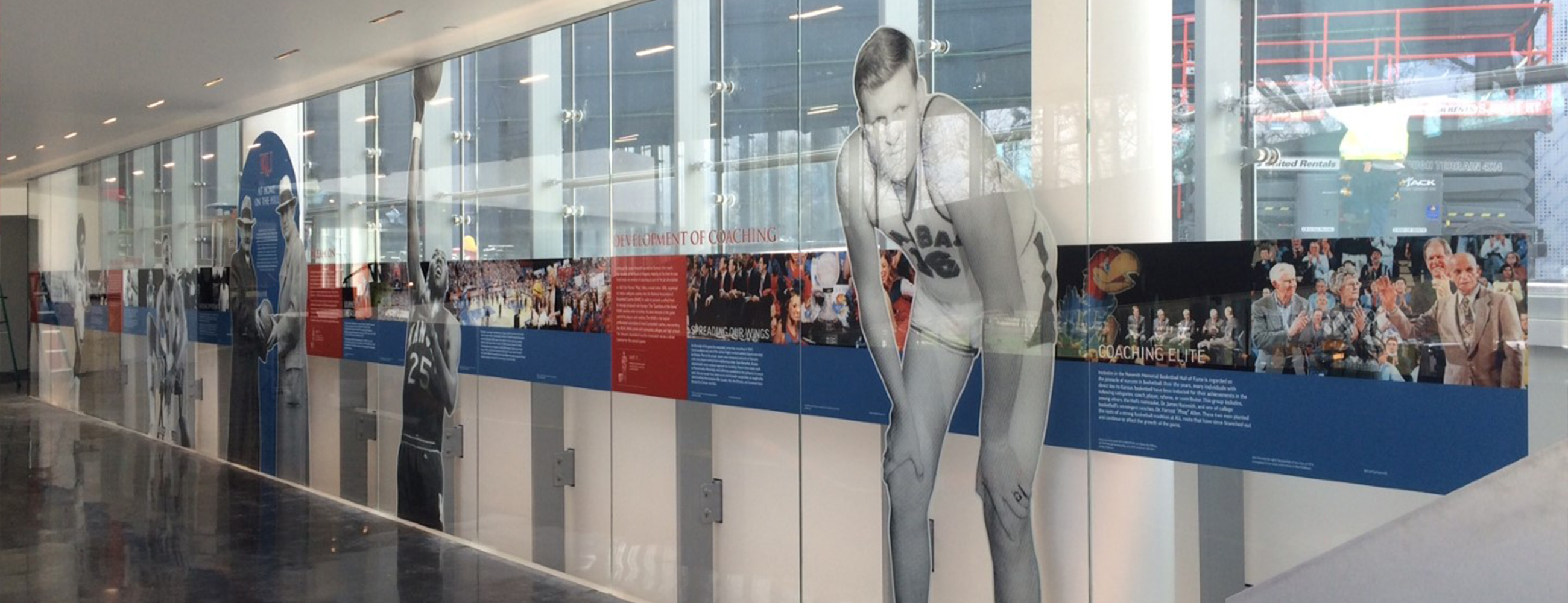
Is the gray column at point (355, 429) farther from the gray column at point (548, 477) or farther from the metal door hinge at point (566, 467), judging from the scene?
the metal door hinge at point (566, 467)

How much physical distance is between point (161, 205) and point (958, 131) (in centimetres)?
1125

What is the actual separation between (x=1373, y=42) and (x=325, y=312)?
821 centimetres

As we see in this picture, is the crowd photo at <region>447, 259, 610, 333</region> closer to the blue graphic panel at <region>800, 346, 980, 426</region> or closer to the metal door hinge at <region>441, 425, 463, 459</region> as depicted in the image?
the metal door hinge at <region>441, 425, 463, 459</region>

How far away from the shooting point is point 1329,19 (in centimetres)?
373

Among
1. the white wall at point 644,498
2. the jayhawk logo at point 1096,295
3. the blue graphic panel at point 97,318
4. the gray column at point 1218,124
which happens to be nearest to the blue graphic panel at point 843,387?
the jayhawk logo at point 1096,295

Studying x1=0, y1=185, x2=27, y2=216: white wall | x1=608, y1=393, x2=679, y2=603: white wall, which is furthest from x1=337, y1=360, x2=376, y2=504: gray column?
x1=0, y1=185, x2=27, y2=216: white wall

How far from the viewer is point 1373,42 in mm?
3646

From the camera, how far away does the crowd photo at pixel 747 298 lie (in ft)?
18.5

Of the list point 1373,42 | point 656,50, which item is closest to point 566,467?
point 656,50

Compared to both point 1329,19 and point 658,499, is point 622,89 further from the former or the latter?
point 1329,19

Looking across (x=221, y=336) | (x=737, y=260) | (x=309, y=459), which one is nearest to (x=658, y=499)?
(x=737, y=260)

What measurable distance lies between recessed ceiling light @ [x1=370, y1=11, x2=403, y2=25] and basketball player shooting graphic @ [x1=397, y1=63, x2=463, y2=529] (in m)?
1.18

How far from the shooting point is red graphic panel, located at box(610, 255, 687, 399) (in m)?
6.29

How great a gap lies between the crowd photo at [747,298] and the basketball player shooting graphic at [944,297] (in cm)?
42
